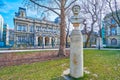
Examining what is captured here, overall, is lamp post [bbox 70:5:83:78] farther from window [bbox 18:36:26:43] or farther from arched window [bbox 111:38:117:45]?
arched window [bbox 111:38:117:45]

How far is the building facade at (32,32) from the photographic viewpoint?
3984cm

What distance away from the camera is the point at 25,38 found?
41656 millimetres

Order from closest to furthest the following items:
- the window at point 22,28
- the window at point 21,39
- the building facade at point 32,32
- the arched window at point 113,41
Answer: the window at point 21,39 → the building facade at point 32,32 → the window at point 22,28 → the arched window at point 113,41

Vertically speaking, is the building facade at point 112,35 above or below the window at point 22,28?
below

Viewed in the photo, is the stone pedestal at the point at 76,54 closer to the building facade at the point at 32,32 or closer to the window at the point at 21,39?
the building facade at the point at 32,32

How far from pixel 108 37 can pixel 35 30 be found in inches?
992

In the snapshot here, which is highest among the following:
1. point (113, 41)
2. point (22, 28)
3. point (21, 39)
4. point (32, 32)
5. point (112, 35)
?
point (22, 28)

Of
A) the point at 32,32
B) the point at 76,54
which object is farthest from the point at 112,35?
the point at 76,54

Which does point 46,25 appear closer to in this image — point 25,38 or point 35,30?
point 35,30

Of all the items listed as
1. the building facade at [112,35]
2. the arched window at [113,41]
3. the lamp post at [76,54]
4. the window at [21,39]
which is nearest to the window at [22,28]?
the window at [21,39]

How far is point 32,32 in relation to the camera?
43.4 meters

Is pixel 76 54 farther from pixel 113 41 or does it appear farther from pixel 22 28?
pixel 113 41

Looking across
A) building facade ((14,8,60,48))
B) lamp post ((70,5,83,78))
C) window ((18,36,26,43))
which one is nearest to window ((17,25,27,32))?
building facade ((14,8,60,48))

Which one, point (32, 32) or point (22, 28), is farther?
point (32, 32)
